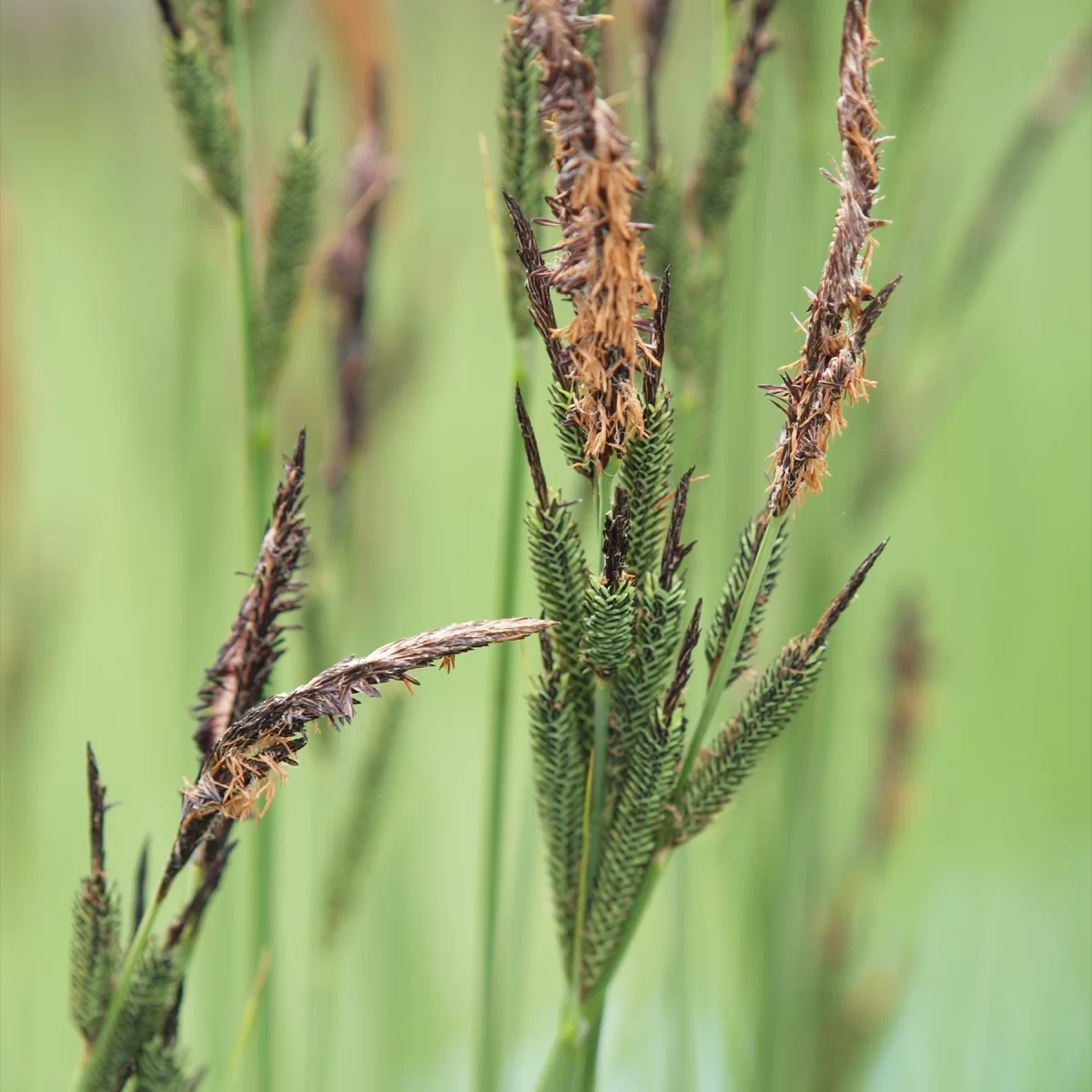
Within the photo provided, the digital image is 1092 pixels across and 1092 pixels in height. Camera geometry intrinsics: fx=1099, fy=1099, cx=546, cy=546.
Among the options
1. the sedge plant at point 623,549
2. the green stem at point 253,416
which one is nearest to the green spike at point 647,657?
the sedge plant at point 623,549

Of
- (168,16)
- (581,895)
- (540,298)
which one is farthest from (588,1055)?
(168,16)

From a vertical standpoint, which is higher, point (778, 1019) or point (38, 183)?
point (38, 183)

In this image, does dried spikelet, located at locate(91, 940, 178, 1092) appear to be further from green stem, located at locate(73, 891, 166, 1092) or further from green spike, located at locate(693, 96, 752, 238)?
green spike, located at locate(693, 96, 752, 238)

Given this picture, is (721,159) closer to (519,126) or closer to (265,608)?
(519,126)

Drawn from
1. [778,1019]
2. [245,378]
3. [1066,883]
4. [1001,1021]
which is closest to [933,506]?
[1066,883]

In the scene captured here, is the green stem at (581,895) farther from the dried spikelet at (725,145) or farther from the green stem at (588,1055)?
the dried spikelet at (725,145)

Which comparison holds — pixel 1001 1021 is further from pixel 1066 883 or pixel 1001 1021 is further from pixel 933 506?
pixel 933 506
